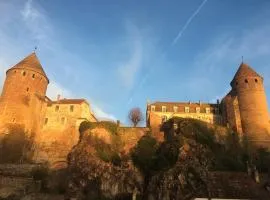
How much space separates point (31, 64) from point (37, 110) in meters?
8.22

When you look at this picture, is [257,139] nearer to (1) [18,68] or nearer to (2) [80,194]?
(2) [80,194]

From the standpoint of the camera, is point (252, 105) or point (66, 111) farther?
point (66, 111)

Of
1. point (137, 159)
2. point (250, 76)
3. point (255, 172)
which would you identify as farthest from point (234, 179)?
point (250, 76)

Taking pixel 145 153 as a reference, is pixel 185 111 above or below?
above

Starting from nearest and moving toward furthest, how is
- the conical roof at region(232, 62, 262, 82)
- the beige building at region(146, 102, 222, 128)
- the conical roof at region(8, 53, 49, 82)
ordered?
the conical roof at region(232, 62, 262, 82), the conical roof at region(8, 53, 49, 82), the beige building at region(146, 102, 222, 128)

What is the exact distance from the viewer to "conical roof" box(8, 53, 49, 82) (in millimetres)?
49419

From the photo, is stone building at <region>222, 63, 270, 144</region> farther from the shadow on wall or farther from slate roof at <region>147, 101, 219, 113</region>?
the shadow on wall

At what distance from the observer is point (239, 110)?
46.1 m

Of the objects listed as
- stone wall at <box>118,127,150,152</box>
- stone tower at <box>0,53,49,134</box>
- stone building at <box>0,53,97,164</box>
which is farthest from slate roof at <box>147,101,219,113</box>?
stone tower at <box>0,53,49,134</box>

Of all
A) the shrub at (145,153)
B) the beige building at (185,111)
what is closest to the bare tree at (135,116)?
the beige building at (185,111)

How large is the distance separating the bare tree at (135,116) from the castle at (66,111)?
14.0 feet

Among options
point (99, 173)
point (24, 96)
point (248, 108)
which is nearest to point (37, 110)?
point (24, 96)

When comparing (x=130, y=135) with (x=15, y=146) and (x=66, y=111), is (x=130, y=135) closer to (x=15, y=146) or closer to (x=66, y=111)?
(x=66, y=111)

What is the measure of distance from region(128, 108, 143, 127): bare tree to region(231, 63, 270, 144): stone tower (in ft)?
54.2
